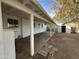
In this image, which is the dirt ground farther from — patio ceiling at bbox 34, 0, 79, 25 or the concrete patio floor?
patio ceiling at bbox 34, 0, 79, 25

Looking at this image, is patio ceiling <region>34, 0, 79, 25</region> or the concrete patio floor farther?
patio ceiling <region>34, 0, 79, 25</region>

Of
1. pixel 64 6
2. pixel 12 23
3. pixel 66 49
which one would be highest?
pixel 64 6

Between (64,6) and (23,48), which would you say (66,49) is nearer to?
(23,48)

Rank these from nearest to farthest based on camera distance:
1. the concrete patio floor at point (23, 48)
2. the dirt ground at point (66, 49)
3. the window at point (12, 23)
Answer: the concrete patio floor at point (23, 48)
the dirt ground at point (66, 49)
the window at point (12, 23)

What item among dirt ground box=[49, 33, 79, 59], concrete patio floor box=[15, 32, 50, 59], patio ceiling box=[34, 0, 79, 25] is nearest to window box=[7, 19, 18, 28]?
concrete patio floor box=[15, 32, 50, 59]

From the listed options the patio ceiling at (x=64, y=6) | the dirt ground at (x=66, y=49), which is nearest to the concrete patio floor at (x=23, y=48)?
the dirt ground at (x=66, y=49)

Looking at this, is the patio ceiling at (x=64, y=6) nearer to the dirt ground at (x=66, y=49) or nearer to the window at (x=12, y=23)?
the window at (x=12, y=23)

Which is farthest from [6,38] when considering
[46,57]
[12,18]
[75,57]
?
[12,18]

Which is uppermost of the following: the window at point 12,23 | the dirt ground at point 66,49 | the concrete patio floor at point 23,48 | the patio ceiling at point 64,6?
the patio ceiling at point 64,6

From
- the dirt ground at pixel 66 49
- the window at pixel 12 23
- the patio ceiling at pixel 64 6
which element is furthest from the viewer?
the patio ceiling at pixel 64 6

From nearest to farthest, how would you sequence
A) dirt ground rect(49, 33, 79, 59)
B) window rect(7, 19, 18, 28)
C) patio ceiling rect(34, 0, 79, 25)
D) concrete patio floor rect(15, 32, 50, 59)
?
1. concrete patio floor rect(15, 32, 50, 59)
2. dirt ground rect(49, 33, 79, 59)
3. window rect(7, 19, 18, 28)
4. patio ceiling rect(34, 0, 79, 25)

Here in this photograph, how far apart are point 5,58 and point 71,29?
916 inches

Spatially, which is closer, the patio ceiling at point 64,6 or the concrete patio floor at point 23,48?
the concrete patio floor at point 23,48

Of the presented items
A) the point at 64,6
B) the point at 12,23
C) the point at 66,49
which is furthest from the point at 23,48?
the point at 64,6
